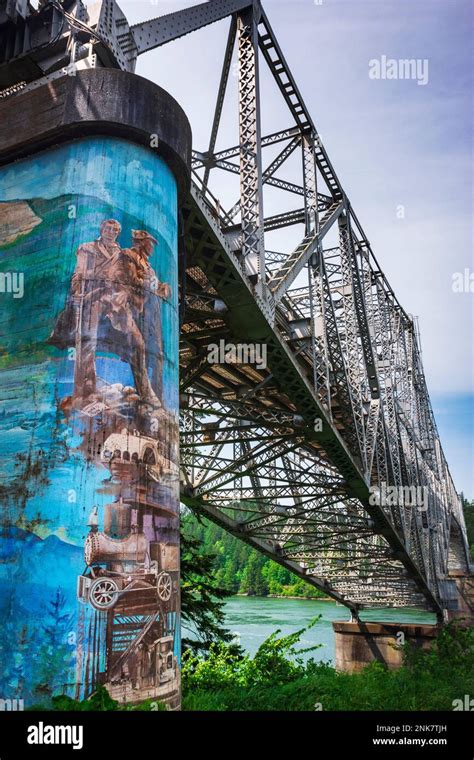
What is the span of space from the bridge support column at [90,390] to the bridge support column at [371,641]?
3327cm

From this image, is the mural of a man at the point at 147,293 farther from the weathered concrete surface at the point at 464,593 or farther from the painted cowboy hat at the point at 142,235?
the weathered concrete surface at the point at 464,593

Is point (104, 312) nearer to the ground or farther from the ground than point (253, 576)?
farther from the ground

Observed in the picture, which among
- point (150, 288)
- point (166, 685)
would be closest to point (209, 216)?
point (150, 288)

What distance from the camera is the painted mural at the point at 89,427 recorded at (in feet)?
18.5

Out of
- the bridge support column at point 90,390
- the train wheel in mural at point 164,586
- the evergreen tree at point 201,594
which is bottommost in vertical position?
the evergreen tree at point 201,594

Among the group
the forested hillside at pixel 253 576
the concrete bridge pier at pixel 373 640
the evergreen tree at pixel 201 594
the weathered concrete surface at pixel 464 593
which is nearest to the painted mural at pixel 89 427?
the evergreen tree at pixel 201 594

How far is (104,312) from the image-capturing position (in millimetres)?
6613

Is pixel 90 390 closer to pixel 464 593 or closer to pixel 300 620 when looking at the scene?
pixel 300 620

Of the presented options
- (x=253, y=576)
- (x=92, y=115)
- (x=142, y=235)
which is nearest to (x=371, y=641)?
(x=142, y=235)

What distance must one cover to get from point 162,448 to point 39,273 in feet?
8.61

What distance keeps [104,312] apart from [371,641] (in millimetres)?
36463

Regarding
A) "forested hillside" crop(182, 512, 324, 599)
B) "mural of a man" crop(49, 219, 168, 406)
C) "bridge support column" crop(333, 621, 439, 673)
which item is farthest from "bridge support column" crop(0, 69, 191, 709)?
"forested hillside" crop(182, 512, 324, 599)

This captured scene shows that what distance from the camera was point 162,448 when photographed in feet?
22.1
